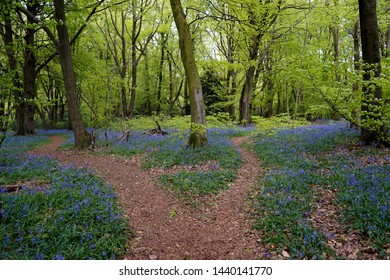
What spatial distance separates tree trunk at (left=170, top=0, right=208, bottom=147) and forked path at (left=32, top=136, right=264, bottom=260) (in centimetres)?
300

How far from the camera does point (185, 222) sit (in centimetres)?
619

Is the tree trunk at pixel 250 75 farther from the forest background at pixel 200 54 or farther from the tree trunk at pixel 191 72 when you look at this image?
the tree trunk at pixel 191 72

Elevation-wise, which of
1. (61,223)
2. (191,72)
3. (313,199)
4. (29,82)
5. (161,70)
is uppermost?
(161,70)

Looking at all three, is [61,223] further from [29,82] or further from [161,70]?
[161,70]

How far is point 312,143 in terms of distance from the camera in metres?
11.5

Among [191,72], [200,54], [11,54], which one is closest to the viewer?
[11,54]

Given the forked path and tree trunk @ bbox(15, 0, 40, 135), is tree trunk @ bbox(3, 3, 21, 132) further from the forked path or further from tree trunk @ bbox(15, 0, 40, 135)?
the forked path

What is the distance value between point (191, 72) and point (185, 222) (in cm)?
744

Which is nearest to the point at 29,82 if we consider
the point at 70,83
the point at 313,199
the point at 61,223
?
the point at 70,83

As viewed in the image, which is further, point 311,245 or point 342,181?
point 342,181
